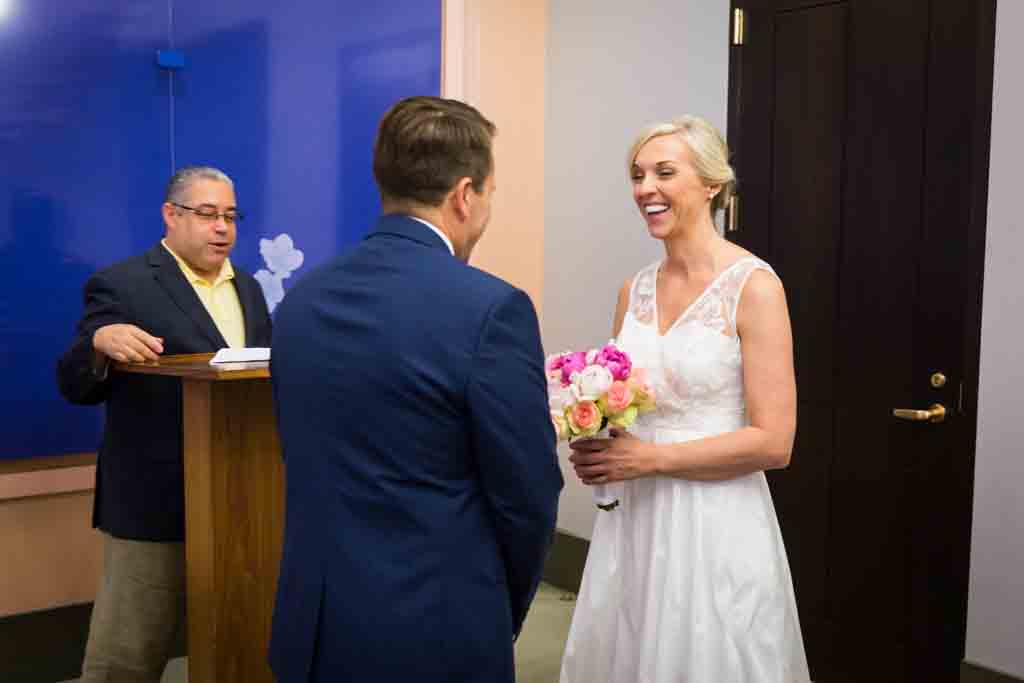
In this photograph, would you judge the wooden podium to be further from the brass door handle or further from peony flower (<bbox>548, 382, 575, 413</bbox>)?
the brass door handle

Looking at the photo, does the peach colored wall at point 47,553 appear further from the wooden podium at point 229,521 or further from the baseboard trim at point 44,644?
the wooden podium at point 229,521

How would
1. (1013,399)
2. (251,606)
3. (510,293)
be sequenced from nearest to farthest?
(510,293) < (251,606) < (1013,399)

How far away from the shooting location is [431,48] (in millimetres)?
4527

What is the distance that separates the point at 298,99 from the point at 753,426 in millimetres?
2593

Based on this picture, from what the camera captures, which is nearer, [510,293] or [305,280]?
[510,293]

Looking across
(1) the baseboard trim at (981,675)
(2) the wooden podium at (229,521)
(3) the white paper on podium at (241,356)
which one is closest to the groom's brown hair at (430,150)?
(3) the white paper on podium at (241,356)

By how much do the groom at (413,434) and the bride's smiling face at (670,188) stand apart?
83 cm

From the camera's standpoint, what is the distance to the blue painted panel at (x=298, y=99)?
12.5 ft

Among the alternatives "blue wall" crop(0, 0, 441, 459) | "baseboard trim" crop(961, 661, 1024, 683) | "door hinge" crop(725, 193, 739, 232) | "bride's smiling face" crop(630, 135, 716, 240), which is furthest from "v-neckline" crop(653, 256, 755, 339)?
"blue wall" crop(0, 0, 441, 459)

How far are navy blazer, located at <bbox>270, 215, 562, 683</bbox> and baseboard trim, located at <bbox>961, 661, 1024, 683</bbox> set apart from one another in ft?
7.11

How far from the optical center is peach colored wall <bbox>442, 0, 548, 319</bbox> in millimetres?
4609

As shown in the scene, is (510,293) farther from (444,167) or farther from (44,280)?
(44,280)

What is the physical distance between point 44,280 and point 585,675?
225 cm

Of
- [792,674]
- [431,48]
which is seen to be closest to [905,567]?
[792,674]
